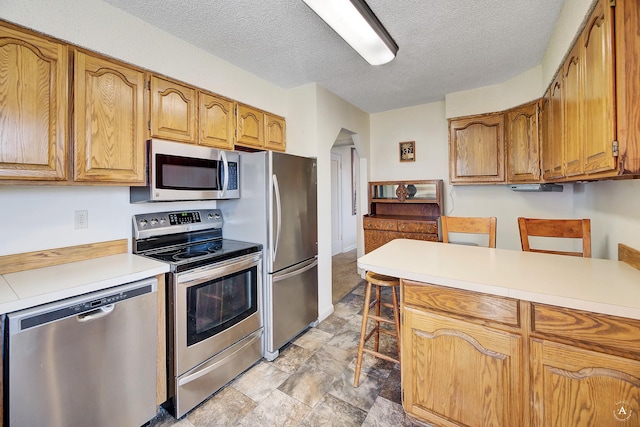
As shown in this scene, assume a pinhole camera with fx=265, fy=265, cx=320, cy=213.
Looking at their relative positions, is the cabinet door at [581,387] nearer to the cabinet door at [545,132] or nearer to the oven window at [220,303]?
the cabinet door at [545,132]

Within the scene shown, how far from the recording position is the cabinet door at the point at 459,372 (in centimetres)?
116

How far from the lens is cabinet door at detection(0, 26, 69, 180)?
1286mm

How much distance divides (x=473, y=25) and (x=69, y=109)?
2627 mm

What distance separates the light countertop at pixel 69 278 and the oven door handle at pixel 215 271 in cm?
13

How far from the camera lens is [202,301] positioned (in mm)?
1748

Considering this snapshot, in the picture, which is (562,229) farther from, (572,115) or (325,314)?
(325,314)

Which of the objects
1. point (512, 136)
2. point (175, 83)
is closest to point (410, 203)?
point (512, 136)

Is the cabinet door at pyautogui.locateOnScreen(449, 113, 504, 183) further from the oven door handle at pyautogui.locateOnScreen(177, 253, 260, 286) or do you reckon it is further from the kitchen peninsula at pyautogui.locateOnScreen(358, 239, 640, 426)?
the oven door handle at pyautogui.locateOnScreen(177, 253, 260, 286)

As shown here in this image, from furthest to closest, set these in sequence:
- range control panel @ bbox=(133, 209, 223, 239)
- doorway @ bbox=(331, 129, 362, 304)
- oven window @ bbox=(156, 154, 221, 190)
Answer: doorway @ bbox=(331, 129, 362, 304)
range control panel @ bbox=(133, 209, 223, 239)
oven window @ bbox=(156, 154, 221, 190)

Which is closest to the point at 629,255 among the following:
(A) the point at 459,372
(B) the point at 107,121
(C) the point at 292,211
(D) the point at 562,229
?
(D) the point at 562,229

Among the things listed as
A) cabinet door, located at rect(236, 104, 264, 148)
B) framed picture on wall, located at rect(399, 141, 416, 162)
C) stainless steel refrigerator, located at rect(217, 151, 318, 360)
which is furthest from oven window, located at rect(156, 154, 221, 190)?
framed picture on wall, located at rect(399, 141, 416, 162)

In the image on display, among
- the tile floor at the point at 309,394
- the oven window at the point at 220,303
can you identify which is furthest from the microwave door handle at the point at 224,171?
the tile floor at the point at 309,394

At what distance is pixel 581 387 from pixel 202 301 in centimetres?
192

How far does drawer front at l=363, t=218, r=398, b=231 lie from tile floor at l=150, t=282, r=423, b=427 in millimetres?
1526
